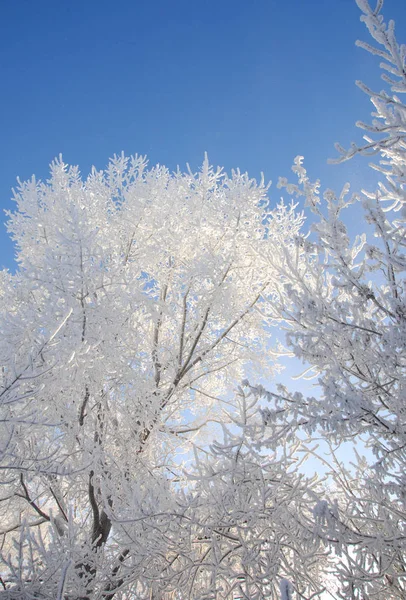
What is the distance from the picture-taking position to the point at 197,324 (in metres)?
5.99

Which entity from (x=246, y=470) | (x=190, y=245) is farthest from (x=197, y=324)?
(x=246, y=470)

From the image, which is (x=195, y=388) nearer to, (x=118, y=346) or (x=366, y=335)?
(x=118, y=346)

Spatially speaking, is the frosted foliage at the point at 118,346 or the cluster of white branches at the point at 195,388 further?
the frosted foliage at the point at 118,346

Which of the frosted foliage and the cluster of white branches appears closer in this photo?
the cluster of white branches

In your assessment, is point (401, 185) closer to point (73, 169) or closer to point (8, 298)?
point (8, 298)

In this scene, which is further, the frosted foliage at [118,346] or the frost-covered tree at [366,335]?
the frosted foliage at [118,346]

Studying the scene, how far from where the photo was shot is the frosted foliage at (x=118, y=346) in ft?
11.5

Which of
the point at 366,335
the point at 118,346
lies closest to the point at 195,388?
the point at 118,346

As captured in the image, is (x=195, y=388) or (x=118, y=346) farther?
(x=195, y=388)

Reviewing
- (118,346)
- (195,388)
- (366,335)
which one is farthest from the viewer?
(195,388)

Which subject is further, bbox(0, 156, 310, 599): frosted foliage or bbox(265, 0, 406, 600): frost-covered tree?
bbox(0, 156, 310, 599): frosted foliage

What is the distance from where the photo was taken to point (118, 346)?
459 cm

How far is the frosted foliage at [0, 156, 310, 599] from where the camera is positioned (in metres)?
3.49

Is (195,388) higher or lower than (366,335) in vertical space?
higher
